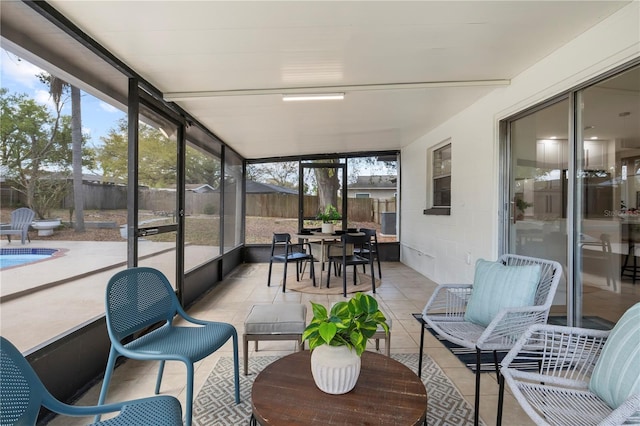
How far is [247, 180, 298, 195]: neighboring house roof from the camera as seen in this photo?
6848 mm

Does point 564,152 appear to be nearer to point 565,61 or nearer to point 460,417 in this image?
point 565,61

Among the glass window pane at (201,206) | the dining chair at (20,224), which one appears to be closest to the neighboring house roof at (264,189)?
the glass window pane at (201,206)

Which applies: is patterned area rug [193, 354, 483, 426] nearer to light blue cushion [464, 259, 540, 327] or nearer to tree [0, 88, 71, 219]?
light blue cushion [464, 259, 540, 327]

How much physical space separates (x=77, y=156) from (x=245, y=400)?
6.32 feet

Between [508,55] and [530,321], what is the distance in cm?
204

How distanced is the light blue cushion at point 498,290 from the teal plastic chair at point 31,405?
184cm

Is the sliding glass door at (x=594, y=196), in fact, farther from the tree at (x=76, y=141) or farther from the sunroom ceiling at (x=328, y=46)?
the tree at (x=76, y=141)

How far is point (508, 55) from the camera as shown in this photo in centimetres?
254

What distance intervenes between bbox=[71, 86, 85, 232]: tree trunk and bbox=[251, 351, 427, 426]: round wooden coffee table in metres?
1.70

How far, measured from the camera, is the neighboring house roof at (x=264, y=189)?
685 cm

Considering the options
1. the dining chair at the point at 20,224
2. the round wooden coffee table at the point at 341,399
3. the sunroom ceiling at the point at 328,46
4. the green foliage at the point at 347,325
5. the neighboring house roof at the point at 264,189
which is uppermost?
the sunroom ceiling at the point at 328,46

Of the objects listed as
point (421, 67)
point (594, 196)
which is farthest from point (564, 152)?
point (421, 67)

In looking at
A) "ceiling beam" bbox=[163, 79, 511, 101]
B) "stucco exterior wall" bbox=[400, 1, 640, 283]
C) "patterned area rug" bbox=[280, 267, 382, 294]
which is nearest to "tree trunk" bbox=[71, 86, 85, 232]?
"ceiling beam" bbox=[163, 79, 511, 101]

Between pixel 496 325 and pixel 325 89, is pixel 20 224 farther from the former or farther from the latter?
pixel 496 325
